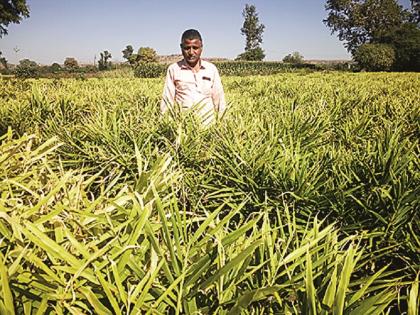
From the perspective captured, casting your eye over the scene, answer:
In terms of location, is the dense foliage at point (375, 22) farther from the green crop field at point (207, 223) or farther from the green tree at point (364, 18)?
the green crop field at point (207, 223)

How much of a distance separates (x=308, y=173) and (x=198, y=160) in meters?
0.82

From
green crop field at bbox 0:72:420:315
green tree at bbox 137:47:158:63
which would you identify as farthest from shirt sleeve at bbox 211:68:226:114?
green tree at bbox 137:47:158:63

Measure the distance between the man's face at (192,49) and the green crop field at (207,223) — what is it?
75 centimetres

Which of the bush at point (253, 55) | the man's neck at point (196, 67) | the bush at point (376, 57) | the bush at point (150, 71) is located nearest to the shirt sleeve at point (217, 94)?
the man's neck at point (196, 67)

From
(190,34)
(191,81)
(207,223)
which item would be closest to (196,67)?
(191,81)

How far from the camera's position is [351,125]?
3336 millimetres

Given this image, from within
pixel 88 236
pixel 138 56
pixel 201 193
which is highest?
pixel 138 56

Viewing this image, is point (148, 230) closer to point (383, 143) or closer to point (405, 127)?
point (383, 143)

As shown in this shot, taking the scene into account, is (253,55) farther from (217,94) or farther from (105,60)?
(217,94)

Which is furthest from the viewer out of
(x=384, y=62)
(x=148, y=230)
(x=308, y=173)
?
(x=384, y=62)

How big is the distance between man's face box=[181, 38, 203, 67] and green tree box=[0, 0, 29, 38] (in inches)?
1310

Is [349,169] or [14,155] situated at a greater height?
[14,155]

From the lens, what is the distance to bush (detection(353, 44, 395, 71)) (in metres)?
39.0

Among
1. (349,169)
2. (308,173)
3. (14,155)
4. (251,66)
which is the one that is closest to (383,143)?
(349,169)
